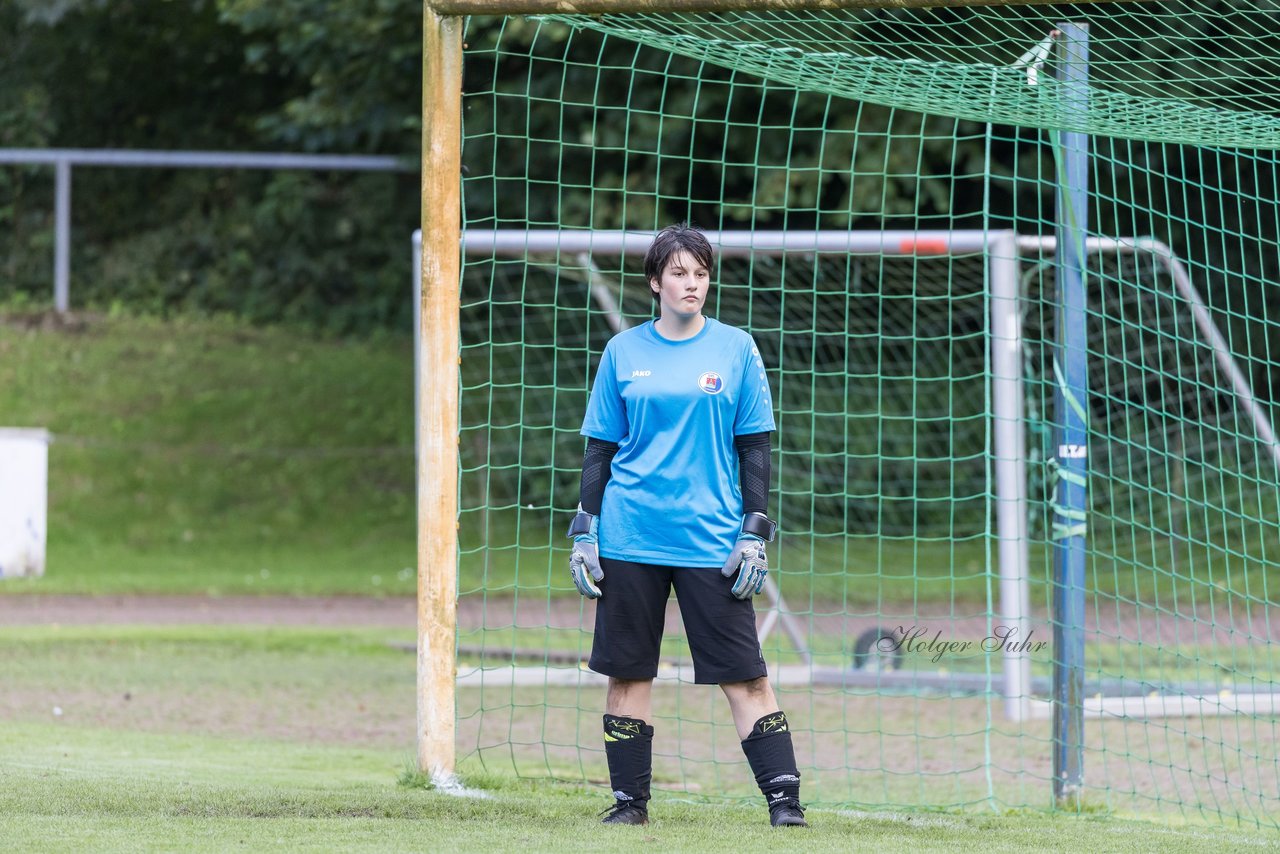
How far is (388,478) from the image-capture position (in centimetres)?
1712

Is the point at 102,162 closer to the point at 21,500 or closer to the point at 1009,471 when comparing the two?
the point at 21,500

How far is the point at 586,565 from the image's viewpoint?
4.45 meters

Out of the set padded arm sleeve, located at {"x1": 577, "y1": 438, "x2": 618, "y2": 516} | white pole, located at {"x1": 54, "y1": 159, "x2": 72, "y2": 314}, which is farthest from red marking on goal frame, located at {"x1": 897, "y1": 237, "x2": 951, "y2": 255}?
white pole, located at {"x1": 54, "y1": 159, "x2": 72, "y2": 314}

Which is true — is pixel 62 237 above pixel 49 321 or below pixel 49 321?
above

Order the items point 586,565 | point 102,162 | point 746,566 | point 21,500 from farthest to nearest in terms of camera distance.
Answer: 1. point 102,162
2. point 21,500
3. point 586,565
4. point 746,566

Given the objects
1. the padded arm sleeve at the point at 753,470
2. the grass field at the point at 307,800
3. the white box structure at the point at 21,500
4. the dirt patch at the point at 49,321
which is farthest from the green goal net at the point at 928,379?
the dirt patch at the point at 49,321

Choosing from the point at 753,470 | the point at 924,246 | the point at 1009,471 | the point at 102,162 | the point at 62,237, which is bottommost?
the point at 753,470

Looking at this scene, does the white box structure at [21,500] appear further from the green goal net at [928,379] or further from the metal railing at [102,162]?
the metal railing at [102,162]

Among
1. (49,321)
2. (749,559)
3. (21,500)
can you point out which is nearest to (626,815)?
(749,559)

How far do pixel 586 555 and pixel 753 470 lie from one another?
0.53 metres

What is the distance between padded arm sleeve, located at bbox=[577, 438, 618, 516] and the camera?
452 cm

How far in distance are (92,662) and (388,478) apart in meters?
7.66

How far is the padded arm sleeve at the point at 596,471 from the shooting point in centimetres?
452

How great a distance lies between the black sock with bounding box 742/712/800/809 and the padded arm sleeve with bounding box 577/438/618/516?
2.51ft
